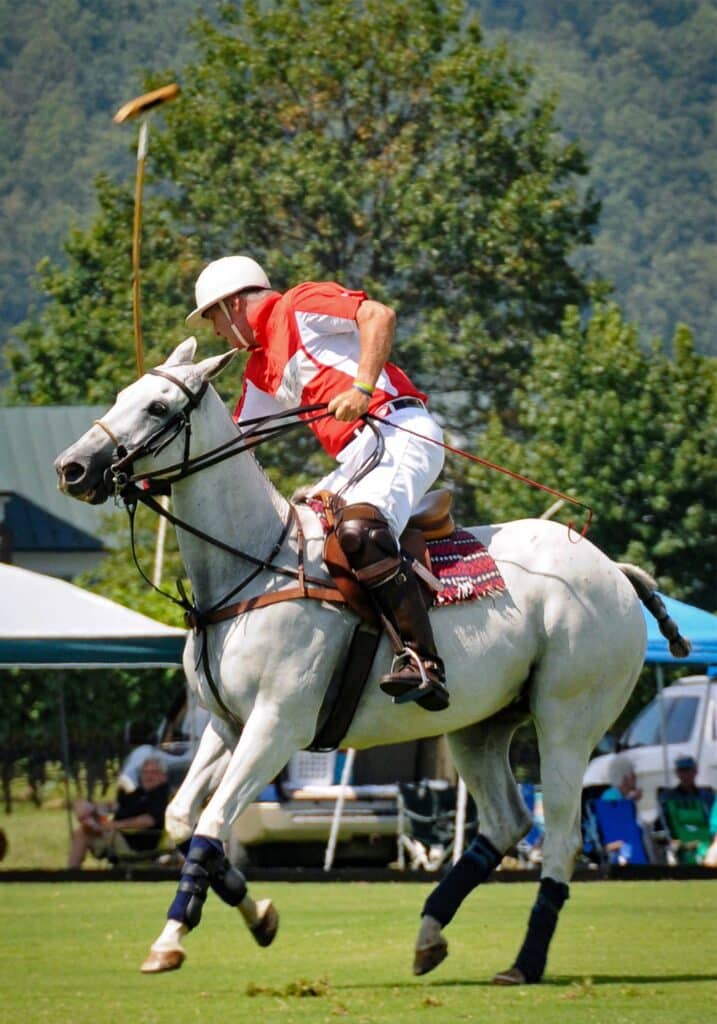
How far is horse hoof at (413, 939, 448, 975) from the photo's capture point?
29.7 feet

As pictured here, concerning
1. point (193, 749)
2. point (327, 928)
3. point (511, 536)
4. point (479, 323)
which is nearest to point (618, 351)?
point (479, 323)

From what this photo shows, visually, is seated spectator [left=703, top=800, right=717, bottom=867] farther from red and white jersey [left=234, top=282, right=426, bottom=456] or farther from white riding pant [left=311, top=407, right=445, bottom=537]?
red and white jersey [left=234, top=282, right=426, bottom=456]

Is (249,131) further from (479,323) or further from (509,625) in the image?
(509,625)

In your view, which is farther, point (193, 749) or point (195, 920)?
point (193, 749)

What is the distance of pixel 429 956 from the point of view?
905 centimetres

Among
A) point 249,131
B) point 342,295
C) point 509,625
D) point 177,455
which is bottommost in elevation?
point 249,131

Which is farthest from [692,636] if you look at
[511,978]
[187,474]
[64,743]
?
[187,474]

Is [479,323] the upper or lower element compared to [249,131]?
lower

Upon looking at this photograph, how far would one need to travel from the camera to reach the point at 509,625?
9070 millimetres

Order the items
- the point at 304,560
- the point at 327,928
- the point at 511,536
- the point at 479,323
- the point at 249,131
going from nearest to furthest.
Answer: the point at 304,560, the point at 511,536, the point at 327,928, the point at 479,323, the point at 249,131


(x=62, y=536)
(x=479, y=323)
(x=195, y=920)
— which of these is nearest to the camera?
(x=195, y=920)

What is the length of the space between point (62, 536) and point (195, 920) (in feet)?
174

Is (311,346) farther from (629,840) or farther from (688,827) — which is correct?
(688,827)

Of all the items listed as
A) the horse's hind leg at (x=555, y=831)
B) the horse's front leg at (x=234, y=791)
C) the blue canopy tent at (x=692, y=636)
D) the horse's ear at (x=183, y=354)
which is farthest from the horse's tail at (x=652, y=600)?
the blue canopy tent at (x=692, y=636)
